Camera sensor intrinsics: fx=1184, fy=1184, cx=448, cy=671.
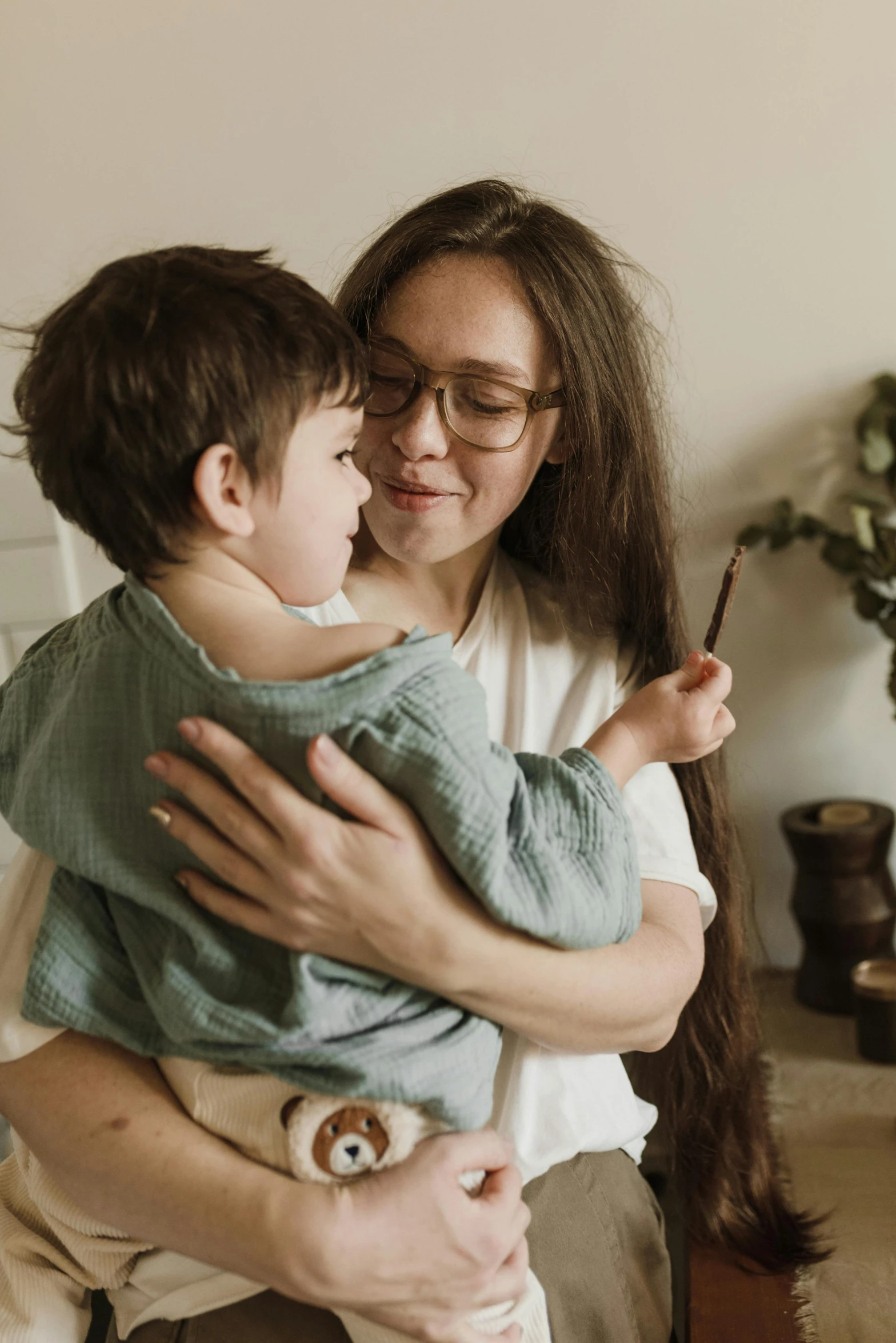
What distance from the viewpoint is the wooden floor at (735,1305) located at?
137 cm

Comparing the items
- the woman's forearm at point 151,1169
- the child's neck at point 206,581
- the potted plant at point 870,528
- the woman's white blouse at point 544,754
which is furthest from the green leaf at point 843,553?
the woman's forearm at point 151,1169

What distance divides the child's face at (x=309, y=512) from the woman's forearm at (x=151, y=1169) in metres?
0.46

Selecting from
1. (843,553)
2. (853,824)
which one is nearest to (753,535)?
(843,553)

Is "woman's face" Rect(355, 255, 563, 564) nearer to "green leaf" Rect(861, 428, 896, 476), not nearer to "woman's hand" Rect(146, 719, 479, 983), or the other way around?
"woman's hand" Rect(146, 719, 479, 983)

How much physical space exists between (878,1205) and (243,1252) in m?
1.02

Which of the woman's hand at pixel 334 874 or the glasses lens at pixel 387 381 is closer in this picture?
the woman's hand at pixel 334 874

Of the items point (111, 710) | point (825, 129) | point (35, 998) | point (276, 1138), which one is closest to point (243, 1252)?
point (276, 1138)

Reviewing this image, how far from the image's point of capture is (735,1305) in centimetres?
144

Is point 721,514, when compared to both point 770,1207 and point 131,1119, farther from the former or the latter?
point 131,1119

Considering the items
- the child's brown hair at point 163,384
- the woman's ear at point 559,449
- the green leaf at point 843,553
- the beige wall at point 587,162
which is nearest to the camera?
the child's brown hair at point 163,384

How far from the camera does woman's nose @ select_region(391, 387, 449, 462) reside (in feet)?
4.44

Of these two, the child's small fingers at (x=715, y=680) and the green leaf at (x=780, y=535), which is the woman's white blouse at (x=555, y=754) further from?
the green leaf at (x=780, y=535)

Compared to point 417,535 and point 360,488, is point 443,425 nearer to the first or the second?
point 417,535

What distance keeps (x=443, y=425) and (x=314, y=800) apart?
1.89 feet
